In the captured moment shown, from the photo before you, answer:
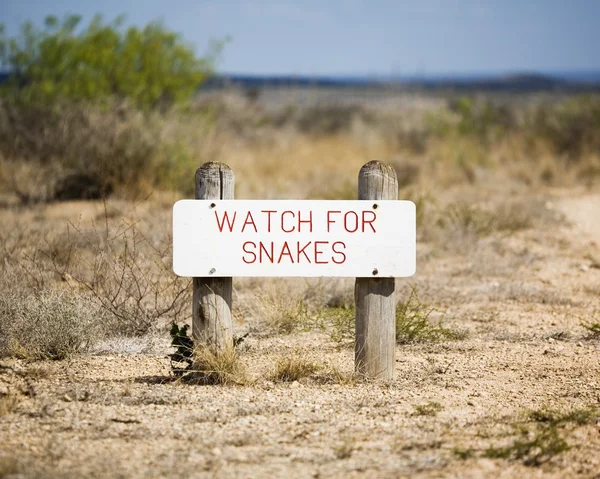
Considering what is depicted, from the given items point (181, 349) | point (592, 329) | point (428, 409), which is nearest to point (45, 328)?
point (181, 349)

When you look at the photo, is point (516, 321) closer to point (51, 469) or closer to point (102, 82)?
point (51, 469)

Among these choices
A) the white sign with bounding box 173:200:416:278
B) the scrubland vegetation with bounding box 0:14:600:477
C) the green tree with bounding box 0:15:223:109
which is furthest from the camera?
the green tree with bounding box 0:15:223:109

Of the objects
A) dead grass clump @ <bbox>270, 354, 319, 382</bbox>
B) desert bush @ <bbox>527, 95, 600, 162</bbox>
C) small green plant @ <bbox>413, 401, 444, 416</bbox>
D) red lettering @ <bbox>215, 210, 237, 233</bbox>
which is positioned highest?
desert bush @ <bbox>527, 95, 600, 162</bbox>

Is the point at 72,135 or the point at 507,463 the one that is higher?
the point at 72,135

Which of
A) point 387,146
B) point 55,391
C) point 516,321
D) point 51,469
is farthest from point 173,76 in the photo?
point 51,469

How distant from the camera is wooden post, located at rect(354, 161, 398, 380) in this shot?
190 inches

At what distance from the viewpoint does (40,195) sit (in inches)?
458

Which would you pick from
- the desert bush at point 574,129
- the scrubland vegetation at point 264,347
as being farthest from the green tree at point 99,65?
the desert bush at point 574,129

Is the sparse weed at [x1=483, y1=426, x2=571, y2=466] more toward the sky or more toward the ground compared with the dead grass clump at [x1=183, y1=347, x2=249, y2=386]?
more toward the ground

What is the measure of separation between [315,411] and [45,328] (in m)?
1.91

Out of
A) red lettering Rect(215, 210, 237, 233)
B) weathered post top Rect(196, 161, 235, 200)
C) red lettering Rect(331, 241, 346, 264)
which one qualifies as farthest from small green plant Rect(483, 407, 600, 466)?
weathered post top Rect(196, 161, 235, 200)

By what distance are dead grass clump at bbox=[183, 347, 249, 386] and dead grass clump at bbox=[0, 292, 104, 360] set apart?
935mm

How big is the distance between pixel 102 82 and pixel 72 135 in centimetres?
276

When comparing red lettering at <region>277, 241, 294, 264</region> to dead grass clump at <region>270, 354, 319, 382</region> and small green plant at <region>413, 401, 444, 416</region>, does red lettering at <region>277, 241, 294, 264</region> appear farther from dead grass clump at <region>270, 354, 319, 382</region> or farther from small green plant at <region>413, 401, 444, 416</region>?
small green plant at <region>413, 401, 444, 416</region>
